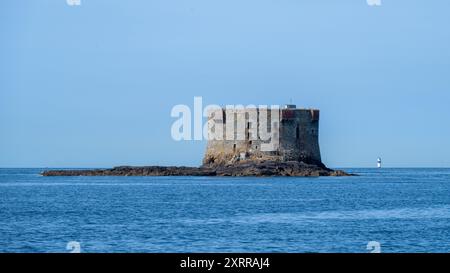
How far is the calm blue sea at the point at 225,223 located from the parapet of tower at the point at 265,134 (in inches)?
884

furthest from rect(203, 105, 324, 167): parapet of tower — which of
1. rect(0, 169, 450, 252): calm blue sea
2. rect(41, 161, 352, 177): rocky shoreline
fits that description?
rect(0, 169, 450, 252): calm blue sea

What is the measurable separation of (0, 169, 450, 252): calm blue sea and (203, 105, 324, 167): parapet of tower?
22443mm

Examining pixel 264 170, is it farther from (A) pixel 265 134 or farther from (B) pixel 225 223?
(B) pixel 225 223

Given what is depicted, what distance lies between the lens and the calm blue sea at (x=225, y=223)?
2150 centimetres

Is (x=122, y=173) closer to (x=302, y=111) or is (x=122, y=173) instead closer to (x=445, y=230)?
(x=302, y=111)

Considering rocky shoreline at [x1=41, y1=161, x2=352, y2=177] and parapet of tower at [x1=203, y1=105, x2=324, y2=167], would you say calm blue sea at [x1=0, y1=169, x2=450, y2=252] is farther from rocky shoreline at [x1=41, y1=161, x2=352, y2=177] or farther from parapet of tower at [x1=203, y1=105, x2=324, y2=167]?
rocky shoreline at [x1=41, y1=161, x2=352, y2=177]

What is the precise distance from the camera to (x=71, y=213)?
31.9m

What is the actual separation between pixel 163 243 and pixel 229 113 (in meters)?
44.4

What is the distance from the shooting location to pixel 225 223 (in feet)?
89.1

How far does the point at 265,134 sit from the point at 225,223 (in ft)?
133

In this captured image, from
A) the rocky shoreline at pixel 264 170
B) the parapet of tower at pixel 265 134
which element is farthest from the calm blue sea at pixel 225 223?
the rocky shoreline at pixel 264 170

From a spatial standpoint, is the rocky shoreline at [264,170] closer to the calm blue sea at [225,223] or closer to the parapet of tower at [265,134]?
the parapet of tower at [265,134]
